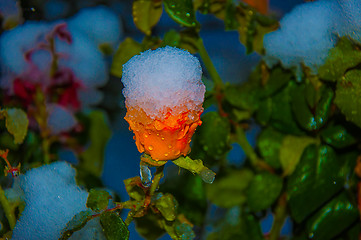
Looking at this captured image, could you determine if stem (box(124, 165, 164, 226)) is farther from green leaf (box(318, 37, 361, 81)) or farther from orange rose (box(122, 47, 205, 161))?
green leaf (box(318, 37, 361, 81))

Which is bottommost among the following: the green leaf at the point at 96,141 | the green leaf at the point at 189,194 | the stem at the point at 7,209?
the green leaf at the point at 96,141

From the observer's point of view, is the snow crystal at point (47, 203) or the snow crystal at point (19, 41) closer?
the snow crystal at point (47, 203)

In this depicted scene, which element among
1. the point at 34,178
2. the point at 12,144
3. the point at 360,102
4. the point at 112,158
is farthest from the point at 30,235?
the point at 360,102

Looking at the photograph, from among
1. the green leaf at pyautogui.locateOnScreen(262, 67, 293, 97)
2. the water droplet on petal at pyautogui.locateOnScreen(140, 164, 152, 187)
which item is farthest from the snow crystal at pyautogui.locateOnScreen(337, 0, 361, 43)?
the water droplet on petal at pyautogui.locateOnScreen(140, 164, 152, 187)

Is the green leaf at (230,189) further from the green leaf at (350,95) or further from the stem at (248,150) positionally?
the green leaf at (350,95)

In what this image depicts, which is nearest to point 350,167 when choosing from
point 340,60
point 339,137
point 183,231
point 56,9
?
point 339,137

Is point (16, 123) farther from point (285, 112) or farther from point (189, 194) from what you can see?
point (285, 112)

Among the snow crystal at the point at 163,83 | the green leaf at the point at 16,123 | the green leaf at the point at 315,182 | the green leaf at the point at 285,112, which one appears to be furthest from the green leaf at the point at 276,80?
the green leaf at the point at 16,123
